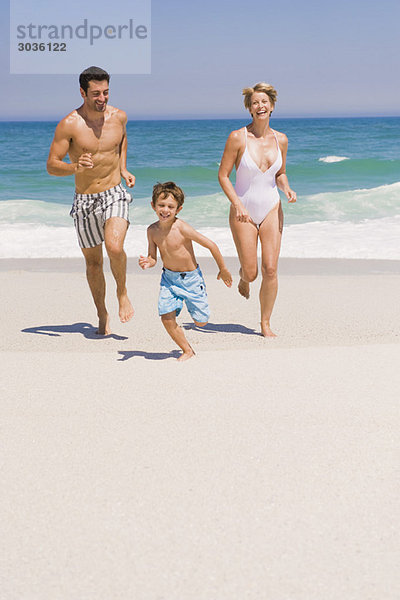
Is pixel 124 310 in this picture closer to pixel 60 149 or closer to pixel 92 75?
pixel 60 149

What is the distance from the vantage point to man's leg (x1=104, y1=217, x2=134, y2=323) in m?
5.34

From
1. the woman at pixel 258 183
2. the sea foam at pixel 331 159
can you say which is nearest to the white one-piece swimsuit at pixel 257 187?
the woman at pixel 258 183

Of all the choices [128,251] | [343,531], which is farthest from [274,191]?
[128,251]

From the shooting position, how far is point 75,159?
5.51 metres

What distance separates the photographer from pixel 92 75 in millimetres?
5250

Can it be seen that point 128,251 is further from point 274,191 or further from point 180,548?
point 180,548

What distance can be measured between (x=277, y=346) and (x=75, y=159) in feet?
6.48

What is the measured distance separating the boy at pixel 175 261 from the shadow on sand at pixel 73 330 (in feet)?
4.06

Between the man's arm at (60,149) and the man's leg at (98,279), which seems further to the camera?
the man's leg at (98,279)

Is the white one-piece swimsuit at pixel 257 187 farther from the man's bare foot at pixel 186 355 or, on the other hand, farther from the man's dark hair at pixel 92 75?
the man's bare foot at pixel 186 355

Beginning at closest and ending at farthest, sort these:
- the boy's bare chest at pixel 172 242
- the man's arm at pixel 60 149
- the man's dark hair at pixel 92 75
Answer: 1. the boy's bare chest at pixel 172 242
2. the man's dark hair at pixel 92 75
3. the man's arm at pixel 60 149

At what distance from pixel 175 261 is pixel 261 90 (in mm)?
1546

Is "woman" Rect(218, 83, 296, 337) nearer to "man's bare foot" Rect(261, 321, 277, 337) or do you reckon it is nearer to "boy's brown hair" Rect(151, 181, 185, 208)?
"man's bare foot" Rect(261, 321, 277, 337)

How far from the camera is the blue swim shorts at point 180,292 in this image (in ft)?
15.9
